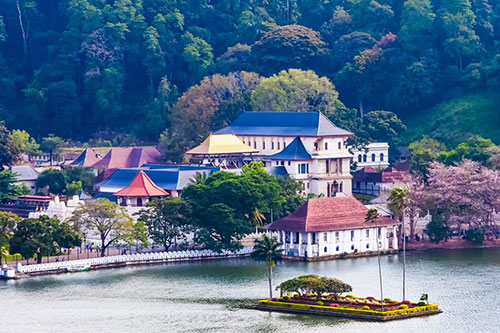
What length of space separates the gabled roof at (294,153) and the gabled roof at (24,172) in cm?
1821

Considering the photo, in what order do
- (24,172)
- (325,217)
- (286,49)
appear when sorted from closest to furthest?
(325,217), (24,172), (286,49)

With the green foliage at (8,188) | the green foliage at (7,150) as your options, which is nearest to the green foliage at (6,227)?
the green foliage at (8,188)

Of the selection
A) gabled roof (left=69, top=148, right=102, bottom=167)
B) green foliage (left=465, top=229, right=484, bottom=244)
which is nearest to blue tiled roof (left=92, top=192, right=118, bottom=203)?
gabled roof (left=69, top=148, right=102, bottom=167)

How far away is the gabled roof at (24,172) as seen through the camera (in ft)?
367

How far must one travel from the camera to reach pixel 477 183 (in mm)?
93438

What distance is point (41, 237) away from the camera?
8525 cm

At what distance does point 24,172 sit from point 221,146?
49.1 ft

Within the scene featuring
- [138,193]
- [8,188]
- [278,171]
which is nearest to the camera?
[138,193]

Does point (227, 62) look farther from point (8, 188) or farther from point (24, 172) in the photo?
point (8, 188)

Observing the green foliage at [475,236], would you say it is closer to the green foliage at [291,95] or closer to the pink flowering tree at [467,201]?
the pink flowering tree at [467,201]

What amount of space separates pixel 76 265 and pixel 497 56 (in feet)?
158

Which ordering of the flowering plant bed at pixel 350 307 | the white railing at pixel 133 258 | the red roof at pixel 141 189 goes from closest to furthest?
the flowering plant bed at pixel 350 307, the white railing at pixel 133 258, the red roof at pixel 141 189

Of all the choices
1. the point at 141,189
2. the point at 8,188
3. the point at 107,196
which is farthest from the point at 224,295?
the point at 8,188

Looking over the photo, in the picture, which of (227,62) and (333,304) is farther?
(227,62)
